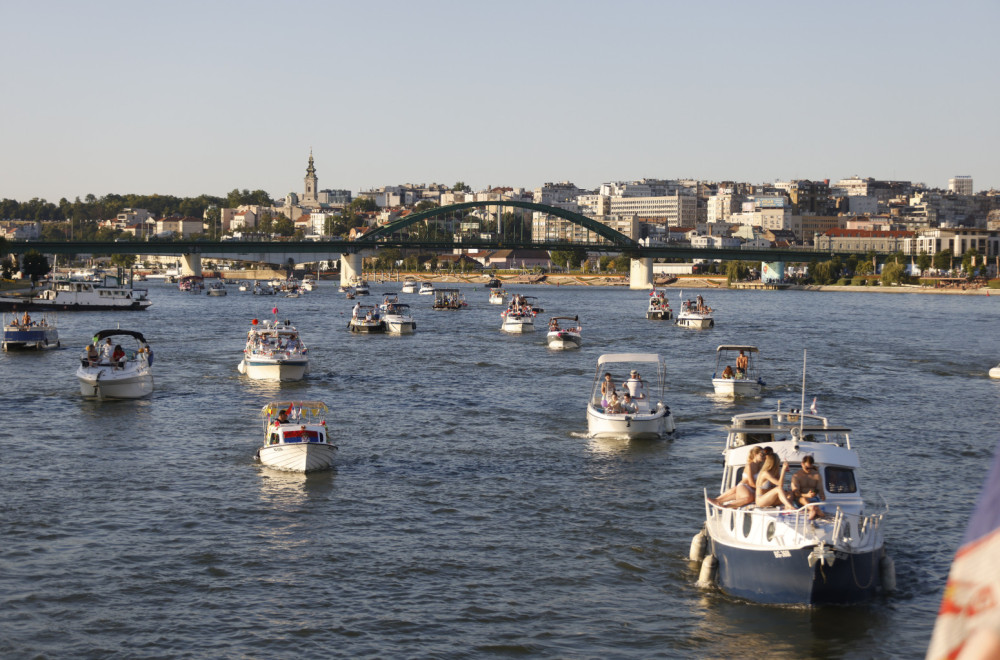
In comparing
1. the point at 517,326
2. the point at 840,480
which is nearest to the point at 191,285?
the point at 517,326

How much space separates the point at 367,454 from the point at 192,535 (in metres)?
9.20

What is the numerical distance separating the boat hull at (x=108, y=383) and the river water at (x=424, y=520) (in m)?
0.87

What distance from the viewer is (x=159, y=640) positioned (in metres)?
17.1

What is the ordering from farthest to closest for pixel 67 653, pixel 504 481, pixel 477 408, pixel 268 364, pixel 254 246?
pixel 254 246
pixel 268 364
pixel 477 408
pixel 504 481
pixel 67 653

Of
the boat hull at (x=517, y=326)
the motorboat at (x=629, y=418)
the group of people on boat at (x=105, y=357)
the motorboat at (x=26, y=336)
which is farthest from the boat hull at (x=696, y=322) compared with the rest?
the motorboat at (x=629, y=418)

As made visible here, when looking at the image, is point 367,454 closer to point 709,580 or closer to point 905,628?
point 709,580

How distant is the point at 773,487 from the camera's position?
731 inches

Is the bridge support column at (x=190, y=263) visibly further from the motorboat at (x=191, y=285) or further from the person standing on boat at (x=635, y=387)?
the person standing on boat at (x=635, y=387)

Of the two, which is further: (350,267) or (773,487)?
(350,267)

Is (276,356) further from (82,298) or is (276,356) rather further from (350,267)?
(350,267)

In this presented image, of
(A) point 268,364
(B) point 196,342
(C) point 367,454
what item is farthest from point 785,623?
(B) point 196,342

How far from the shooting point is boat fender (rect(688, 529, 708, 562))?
67.6 feet

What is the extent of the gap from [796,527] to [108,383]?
3120cm

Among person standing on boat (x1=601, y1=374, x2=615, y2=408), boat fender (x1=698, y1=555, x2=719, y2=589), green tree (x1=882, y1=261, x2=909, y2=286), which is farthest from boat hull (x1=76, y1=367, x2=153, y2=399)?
green tree (x1=882, y1=261, x2=909, y2=286)
